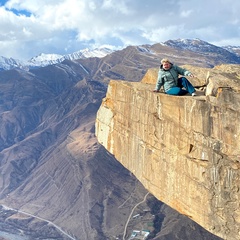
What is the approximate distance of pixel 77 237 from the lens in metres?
191

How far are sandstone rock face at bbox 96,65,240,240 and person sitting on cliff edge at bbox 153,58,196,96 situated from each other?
1.67 feet

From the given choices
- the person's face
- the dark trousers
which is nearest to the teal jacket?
the person's face

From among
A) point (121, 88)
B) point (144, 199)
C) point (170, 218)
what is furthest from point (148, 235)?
point (121, 88)

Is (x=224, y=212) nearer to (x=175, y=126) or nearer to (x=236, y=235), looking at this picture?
(x=236, y=235)

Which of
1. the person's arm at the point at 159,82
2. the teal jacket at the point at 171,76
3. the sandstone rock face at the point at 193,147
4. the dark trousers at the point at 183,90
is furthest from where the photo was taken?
the person's arm at the point at 159,82

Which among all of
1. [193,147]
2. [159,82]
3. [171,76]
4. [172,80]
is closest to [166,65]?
[171,76]

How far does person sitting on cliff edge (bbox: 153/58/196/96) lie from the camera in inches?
771

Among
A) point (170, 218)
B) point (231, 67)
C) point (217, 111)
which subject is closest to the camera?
point (217, 111)

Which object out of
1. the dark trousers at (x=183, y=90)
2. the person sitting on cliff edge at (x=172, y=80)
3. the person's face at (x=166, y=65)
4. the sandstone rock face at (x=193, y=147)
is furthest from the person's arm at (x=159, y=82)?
the dark trousers at (x=183, y=90)

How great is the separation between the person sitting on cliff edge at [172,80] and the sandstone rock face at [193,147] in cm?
51

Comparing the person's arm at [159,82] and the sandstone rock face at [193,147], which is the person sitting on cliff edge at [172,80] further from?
the sandstone rock face at [193,147]

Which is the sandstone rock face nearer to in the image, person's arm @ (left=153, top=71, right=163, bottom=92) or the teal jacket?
person's arm @ (left=153, top=71, right=163, bottom=92)

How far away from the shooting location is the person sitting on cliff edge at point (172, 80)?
19594 mm

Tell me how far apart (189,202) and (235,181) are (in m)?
3.18
